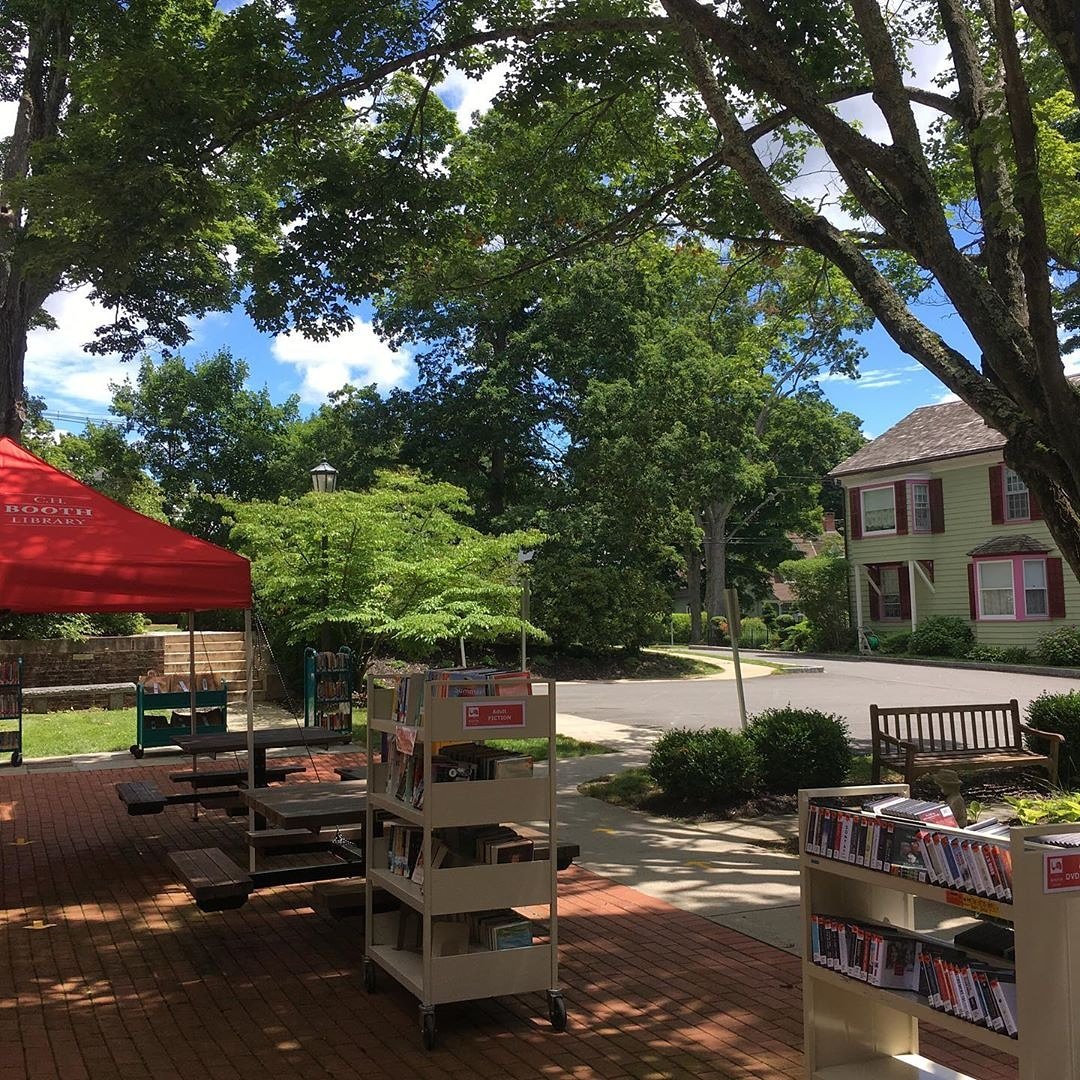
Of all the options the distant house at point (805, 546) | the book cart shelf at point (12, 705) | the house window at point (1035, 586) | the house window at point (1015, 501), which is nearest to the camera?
the book cart shelf at point (12, 705)

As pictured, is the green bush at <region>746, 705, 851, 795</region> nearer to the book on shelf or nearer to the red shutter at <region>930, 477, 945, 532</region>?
the book on shelf

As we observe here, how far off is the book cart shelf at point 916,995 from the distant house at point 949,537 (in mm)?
29406

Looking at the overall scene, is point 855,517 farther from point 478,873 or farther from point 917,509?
point 478,873

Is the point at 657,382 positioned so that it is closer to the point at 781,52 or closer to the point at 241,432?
the point at 241,432

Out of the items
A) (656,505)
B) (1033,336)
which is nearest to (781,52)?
(1033,336)

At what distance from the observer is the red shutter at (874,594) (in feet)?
122

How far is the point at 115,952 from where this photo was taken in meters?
6.00

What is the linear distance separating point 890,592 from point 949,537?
319 centimetres

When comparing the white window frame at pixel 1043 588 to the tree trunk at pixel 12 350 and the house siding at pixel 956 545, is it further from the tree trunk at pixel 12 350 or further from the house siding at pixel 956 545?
the tree trunk at pixel 12 350

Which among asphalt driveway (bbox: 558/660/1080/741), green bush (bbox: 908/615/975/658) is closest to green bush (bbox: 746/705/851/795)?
asphalt driveway (bbox: 558/660/1080/741)

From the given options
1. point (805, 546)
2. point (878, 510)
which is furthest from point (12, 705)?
point (805, 546)

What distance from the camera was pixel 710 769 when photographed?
9.79 meters

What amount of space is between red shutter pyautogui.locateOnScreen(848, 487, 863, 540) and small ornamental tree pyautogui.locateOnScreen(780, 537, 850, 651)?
1.17 m

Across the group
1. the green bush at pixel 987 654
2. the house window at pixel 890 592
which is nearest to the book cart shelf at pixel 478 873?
the green bush at pixel 987 654
